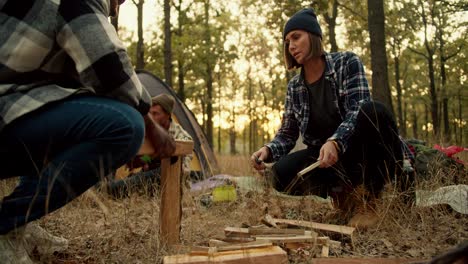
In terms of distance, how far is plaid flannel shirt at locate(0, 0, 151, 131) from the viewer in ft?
4.86

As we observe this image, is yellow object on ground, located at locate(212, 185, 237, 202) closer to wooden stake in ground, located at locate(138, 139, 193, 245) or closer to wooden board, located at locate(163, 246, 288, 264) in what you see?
wooden stake in ground, located at locate(138, 139, 193, 245)

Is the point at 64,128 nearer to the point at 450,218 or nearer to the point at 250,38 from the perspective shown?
the point at 450,218

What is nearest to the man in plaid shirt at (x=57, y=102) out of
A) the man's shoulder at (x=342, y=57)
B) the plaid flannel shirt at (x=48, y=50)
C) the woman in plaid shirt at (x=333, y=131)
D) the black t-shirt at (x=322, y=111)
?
the plaid flannel shirt at (x=48, y=50)

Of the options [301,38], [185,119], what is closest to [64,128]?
[301,38]

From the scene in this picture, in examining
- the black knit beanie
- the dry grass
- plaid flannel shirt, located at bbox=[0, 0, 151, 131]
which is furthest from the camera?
the black knit beanie

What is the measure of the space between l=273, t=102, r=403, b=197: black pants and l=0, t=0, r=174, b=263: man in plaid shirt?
157 centimetres

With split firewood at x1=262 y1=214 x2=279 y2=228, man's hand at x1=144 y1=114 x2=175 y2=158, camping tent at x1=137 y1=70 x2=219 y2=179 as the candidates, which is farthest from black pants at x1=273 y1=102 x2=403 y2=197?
camping tent at x1=137 y1=70 x2=219 y2=179

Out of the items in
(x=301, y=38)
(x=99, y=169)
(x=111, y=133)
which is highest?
(x=301, y=38)

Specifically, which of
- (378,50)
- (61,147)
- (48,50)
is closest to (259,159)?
(61,147)

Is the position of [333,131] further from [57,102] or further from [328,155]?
[57,102]

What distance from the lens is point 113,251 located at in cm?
223

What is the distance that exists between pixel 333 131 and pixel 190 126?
4485mm

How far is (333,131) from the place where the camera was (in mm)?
2994

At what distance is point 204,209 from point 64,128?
2.31m
